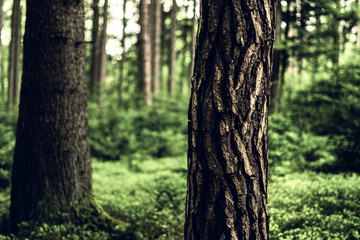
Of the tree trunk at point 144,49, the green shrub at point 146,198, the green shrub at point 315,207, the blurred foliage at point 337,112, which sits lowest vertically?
the green shrub at point 146,198

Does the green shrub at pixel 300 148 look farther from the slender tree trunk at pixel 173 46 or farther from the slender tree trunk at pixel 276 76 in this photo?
the slender tree trunk at pixel 173 46

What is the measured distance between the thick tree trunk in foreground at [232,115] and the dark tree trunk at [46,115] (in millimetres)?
2536

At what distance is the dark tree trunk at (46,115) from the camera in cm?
381

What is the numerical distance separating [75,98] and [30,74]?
2.19ft

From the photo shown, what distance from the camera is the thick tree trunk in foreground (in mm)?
2006

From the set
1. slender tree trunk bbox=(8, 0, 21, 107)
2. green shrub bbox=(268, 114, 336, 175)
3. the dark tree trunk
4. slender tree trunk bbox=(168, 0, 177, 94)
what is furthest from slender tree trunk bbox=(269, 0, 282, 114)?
slender tree trunk bbox=(8, 0, 21, 107)

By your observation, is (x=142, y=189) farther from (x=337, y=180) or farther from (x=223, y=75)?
(x=223, y=75)

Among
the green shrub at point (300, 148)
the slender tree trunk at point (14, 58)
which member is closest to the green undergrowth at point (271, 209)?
the green shrub at point (300, 148)

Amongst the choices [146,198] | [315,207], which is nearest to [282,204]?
[315,207]

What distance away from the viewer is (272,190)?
4.36m

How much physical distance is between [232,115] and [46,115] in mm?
2887

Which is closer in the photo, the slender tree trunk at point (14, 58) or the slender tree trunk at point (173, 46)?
the slender tree trunk at point (14, 58)

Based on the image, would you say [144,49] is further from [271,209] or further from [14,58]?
[271,209]

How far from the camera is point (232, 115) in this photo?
2.01 metres
